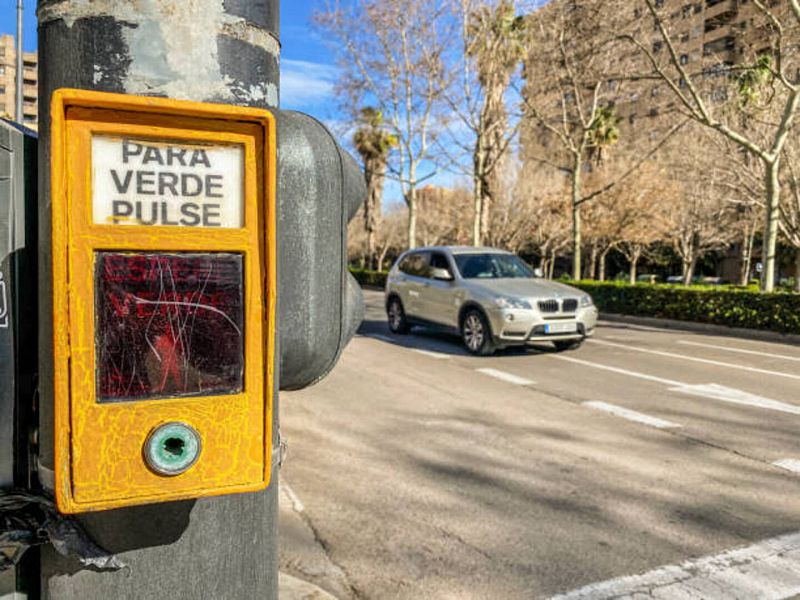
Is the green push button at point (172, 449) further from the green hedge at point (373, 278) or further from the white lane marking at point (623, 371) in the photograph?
the green hedge at point (373, 278)

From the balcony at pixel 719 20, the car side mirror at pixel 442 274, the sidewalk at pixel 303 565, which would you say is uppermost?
the balcony at pixel 719 20

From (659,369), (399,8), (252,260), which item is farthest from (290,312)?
(399,8)

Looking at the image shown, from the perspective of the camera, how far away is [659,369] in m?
9.19

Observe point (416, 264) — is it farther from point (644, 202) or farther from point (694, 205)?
point (694, 205)

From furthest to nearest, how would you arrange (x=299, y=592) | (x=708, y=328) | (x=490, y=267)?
(x=708, y=328), (x=490, y=267), (x=299, y=592)

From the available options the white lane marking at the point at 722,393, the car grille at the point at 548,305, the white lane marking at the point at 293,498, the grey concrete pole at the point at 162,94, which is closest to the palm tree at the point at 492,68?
the car grille at the point at 548,305

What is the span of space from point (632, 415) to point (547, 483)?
90.1 inches

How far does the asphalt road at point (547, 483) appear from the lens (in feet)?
10.6

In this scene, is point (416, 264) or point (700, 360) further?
point (416, 264)

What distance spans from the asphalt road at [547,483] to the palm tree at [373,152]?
20212 mm

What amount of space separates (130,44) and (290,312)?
50 centimetres

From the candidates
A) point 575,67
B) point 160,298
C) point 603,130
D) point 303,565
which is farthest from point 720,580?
point 603,130

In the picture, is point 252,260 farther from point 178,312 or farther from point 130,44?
point 130,44

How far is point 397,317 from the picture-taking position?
43.7 feet
